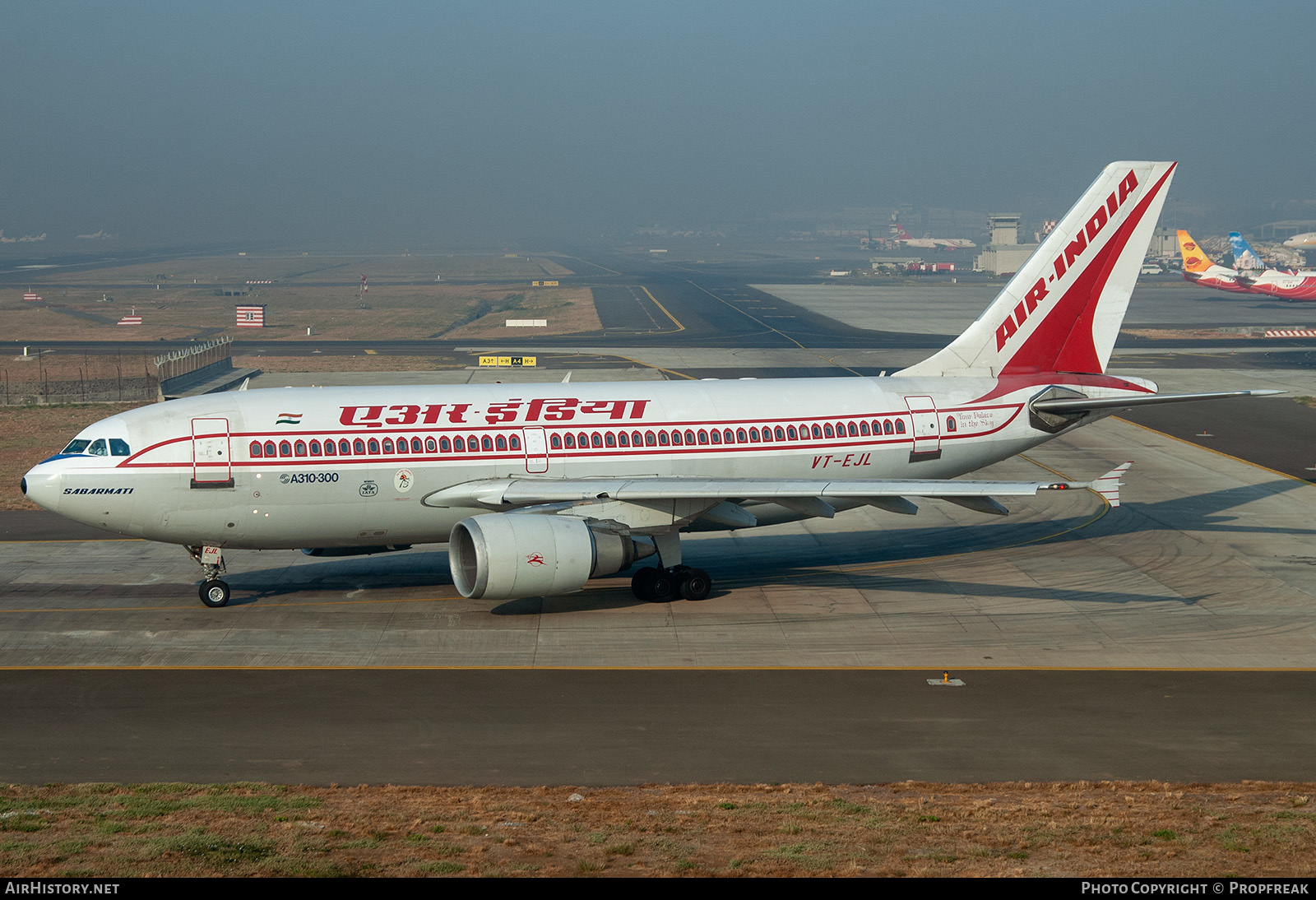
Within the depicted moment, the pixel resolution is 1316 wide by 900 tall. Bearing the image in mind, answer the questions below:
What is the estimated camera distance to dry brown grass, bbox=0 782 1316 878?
45.4ft

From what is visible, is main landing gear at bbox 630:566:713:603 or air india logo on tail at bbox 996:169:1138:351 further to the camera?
air india logo on tail at bbox 996:169:1138:351

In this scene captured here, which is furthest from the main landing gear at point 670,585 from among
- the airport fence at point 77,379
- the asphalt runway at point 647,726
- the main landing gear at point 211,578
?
the airport fence at point 77,379

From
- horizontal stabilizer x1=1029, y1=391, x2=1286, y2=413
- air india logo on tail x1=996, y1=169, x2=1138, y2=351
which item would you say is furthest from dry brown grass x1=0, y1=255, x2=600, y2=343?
horizontal stabilizer x1=1029, y1=391, x2=1286, y2=413

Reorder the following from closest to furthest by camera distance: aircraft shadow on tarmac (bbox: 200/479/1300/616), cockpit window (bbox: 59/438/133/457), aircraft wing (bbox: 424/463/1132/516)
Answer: aircraft wing (bbox: 424/463/1132/516) < cockpit window (bbox: 59/438/133/457) < aircraft shadow on tarmac (bbox: 200/479/1300/616)

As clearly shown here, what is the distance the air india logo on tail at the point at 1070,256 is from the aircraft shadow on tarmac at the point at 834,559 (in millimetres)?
6699

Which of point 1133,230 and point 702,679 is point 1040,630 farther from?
point 1133,230

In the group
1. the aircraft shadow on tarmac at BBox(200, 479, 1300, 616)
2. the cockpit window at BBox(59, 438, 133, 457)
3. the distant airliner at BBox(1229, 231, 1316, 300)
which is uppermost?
the distant airliner at BBox(1229, 231, 1316, 300)

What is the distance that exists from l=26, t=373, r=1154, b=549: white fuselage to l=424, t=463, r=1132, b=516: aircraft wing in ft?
1.63

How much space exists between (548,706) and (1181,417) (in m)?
50.0

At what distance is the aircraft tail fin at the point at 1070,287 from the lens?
34938mm

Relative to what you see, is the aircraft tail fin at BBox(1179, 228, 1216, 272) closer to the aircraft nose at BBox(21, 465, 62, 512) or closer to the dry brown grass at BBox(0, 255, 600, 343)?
the dry brown grass at BBox(0, 255, 600, 343)

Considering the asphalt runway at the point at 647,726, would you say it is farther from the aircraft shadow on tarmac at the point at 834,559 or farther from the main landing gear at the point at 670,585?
the aircraft shadow on tarmac at the point at 834,559

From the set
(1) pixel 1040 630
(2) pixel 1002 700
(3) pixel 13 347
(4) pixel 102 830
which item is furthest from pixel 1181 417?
(3) pixel 13 347

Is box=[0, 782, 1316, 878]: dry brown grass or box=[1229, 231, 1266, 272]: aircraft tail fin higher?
box=[1229, 231, 1266, 272]: aircraft tail fin
